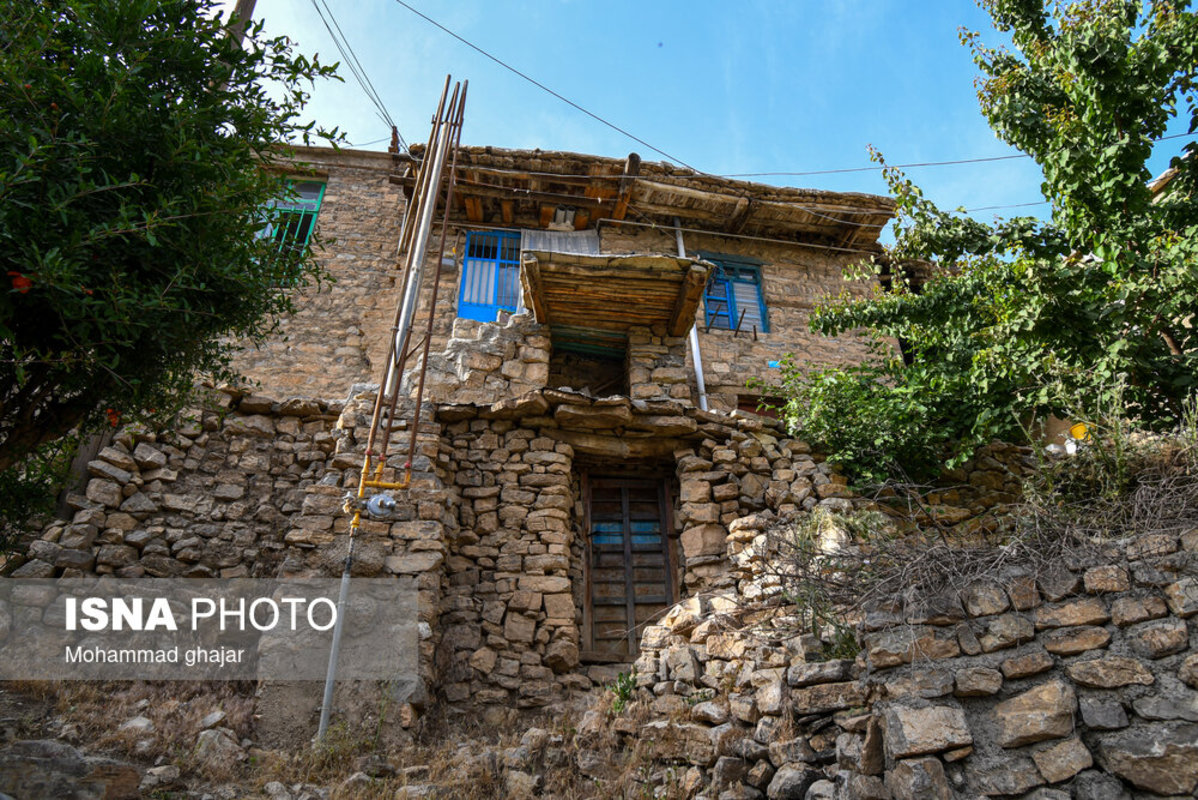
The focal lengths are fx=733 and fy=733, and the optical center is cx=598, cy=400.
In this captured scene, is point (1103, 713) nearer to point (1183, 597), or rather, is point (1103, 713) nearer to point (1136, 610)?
point (1136, 610)

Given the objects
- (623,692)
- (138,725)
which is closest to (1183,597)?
(623,692)

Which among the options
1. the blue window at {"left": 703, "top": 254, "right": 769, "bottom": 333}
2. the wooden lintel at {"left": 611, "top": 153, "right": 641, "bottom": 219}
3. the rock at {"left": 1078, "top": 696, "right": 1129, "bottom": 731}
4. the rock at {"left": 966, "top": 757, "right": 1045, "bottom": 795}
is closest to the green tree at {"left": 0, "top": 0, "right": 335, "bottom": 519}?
the rock at {"left": 966, "top": 757, "right": 1045, "bottom": 795}

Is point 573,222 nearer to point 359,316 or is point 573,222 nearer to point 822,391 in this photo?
point 359,316

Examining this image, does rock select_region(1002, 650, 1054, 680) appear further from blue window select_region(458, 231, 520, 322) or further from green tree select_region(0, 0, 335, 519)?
blue window select_region(458, 231, 520, 322)

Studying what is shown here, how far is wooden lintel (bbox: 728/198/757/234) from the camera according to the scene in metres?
11.1

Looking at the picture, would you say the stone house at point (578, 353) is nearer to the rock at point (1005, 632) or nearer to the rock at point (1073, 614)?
the rock at point (1005, 632)

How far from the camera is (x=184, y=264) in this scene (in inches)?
166

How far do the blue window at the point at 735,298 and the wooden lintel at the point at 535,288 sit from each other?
3129 mm

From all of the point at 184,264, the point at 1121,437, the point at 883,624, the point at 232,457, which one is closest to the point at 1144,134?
the point at 1121,437

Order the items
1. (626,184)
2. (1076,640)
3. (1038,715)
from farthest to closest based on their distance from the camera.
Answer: (626,184) → (1076,640) → (1038,715)

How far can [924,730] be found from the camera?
10.9 ft

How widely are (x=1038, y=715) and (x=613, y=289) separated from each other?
6162 millimetres

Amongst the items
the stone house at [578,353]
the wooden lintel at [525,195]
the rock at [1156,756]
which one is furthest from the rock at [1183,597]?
the wooden lintel at [525,195]

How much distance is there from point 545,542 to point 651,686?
5.92 ft
